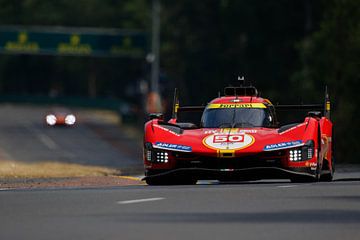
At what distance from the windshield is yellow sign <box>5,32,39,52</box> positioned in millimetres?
77433

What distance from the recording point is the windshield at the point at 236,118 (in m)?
23.2

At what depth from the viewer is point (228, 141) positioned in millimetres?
21750

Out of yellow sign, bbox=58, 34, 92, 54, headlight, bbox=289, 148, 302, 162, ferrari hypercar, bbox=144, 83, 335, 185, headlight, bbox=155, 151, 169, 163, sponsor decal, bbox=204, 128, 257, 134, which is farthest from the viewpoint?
yellow sign, bbox=58, 34, 92, 54

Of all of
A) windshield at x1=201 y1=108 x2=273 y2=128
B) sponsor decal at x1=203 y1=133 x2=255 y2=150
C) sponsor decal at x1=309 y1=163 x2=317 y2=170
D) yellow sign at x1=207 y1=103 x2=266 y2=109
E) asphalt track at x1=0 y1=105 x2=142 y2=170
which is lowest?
asphalt track at x1=0 y1=105 x2=142 y2=170

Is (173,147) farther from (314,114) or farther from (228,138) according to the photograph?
(314,114)

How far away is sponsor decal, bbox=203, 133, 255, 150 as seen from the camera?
2161cm

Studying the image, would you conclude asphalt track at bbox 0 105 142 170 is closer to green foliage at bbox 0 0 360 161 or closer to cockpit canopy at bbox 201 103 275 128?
green foliage at bbox 0 0 360 161

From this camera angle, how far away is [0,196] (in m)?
17.3

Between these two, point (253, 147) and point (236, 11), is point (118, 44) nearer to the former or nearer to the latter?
point (236, 11)

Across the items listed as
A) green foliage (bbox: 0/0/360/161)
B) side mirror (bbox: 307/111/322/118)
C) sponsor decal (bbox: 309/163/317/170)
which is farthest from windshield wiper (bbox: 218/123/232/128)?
green foliage (bbox: 0/0/360/161)

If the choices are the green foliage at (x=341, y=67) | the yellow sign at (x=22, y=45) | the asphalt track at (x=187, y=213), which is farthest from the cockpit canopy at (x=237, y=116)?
the yellow sign at (x=22, y=45)

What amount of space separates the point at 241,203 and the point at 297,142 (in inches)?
230

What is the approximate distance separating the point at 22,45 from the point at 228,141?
80.4 meters

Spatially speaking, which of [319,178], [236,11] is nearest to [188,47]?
[236,11]
